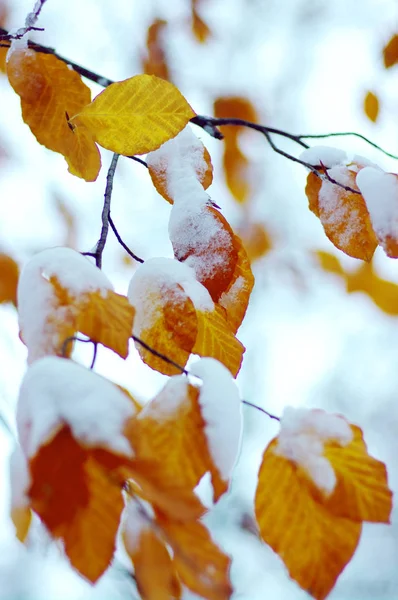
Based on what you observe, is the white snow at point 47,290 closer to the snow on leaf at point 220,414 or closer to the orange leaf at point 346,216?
the snow on leaf at point 220,414

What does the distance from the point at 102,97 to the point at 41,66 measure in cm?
12

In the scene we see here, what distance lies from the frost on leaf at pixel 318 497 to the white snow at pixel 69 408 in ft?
0.46

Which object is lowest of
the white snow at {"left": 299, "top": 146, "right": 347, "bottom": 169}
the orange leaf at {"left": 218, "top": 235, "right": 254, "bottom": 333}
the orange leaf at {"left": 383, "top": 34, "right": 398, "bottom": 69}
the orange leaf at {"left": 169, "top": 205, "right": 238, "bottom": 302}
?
the orange leaf at {"left": 218, "top": 235, "right": 254, "bottom": 333}

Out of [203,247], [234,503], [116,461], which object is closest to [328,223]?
[203,247]

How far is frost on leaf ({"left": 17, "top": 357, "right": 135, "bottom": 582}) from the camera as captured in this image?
0.30 metres

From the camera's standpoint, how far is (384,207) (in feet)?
1.57

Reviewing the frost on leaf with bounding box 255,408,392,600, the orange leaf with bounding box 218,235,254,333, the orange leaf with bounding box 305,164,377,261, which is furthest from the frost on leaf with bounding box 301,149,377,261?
the frost on leaf with bounding box 255,408,392,600

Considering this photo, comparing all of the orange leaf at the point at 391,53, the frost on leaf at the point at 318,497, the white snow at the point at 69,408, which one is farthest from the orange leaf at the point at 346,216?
the orange leaf at the point at 391,53

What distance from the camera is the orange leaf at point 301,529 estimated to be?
371mm

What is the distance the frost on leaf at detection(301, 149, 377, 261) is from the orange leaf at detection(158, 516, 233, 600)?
0.36m

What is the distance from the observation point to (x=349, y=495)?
385 millimetres

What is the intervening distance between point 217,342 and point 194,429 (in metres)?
0.11

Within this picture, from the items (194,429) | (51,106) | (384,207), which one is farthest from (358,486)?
(51,106)

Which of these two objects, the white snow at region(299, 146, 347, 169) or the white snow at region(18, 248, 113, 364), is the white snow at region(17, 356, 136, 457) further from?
the white snow at region(299, 146, 347, 169)
